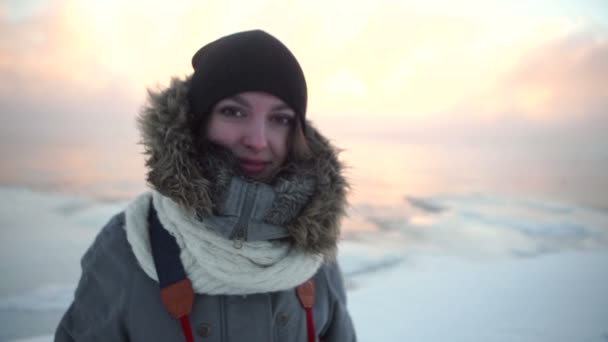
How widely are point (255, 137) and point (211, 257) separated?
1.27 ft

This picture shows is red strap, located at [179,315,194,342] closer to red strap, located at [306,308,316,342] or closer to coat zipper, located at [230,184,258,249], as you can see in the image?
coat zipper, located at [230,184,258,249]

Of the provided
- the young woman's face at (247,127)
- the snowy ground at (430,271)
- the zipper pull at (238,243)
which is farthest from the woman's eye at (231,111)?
the snowy ground at (430,271)

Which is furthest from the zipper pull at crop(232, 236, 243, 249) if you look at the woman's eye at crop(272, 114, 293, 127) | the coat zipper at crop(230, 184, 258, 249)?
A: the woman's eye at crop(272, 114, 293, 127)

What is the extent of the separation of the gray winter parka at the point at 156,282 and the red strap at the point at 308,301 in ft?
0.07

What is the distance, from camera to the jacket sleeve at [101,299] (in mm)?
945

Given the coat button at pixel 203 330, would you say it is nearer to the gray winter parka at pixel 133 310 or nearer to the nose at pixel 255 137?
the gray winter parka at pixel 133 310

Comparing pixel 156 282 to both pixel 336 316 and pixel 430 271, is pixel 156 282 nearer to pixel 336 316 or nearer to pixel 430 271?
pixel 336 316

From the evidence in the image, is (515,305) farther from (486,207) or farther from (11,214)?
(11,214)

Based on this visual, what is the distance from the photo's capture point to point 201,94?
1060 millimetres

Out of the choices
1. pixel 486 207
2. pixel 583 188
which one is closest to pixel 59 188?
pixel 486 207

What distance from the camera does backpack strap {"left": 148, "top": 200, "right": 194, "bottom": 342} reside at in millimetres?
917

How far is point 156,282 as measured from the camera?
968 mm

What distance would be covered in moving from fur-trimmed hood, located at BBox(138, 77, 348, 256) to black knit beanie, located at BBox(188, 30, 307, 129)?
8 cm

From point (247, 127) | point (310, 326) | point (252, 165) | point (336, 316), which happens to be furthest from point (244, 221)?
point (336, 316)
